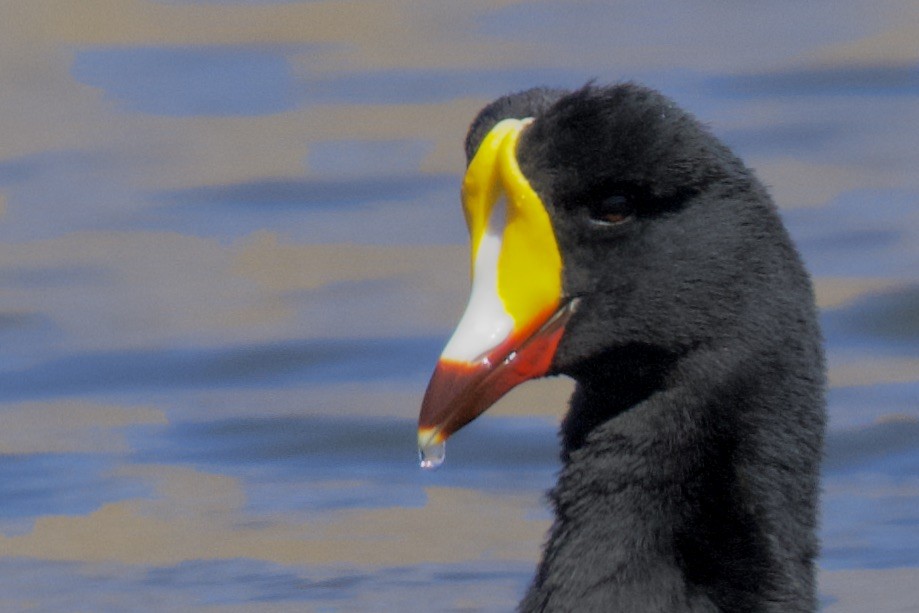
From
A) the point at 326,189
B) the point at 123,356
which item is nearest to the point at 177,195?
the point at 326,189

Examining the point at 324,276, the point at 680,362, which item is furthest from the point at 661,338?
the point at 324,276

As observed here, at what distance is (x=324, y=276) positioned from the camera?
452 inches

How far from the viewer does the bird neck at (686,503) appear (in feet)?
19.5

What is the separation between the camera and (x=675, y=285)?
19.5ft

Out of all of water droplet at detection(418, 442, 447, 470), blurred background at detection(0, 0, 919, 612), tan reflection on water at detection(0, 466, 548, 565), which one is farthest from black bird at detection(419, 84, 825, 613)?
tan reflection on water at detection(0, 466, 548, 565)

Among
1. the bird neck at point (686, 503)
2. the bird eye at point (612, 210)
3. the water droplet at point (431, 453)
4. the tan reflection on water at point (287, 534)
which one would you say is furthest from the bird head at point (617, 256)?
the tan reflection on water at point (287, 534)

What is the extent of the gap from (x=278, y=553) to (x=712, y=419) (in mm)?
3579

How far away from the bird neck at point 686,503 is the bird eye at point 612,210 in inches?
15.6

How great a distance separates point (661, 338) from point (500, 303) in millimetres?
406

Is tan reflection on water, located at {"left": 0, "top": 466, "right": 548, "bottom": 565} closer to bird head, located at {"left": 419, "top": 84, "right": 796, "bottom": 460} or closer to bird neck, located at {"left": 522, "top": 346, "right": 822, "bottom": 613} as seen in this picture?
bird neck, located at {"left": 522, "top": 346, "right": 822, "bottom": 613}

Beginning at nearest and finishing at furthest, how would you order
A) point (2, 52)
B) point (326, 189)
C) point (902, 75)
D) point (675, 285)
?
point (675, 285)
point (326, 189)
point (902, 75)
point (2, 52)

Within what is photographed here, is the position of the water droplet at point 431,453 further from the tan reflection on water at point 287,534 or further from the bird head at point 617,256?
the tan reflection on water at point 287,534

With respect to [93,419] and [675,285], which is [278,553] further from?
[675,285]

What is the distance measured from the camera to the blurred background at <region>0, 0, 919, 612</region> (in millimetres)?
9250
